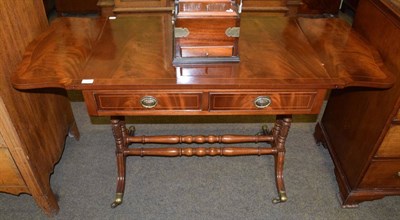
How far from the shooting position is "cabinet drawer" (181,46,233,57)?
1595mm

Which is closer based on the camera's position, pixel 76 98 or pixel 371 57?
pixel 371 57

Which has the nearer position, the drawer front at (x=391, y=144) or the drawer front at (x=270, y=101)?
the drawer front at (x=270, y=101)

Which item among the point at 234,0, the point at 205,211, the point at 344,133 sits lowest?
the point at 205,211

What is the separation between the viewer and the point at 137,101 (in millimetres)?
1532

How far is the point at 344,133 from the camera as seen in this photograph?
217 cm

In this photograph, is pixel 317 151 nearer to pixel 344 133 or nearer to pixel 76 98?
pixel 344 133

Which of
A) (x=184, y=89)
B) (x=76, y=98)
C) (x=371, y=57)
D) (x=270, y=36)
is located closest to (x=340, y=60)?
(x=371, y=57)

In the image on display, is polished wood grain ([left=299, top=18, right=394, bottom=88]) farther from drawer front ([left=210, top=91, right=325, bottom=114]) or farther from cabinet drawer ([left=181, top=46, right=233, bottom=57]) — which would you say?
cabinet drawer ([left=181, top=46, right=233, bottom=57])

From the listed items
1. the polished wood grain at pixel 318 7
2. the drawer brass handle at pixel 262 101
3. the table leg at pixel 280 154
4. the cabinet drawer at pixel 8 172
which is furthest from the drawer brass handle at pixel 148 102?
the polished wood grain at pixel 318 7

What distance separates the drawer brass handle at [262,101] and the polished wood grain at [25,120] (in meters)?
1.22

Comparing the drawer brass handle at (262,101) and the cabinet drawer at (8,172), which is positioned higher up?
the drawer brass handle at (262,101)

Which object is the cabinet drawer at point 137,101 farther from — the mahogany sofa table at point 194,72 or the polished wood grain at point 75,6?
the polished wood grain at point 75,6

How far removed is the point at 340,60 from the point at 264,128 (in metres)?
1.09

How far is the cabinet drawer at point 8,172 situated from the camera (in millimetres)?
1717
